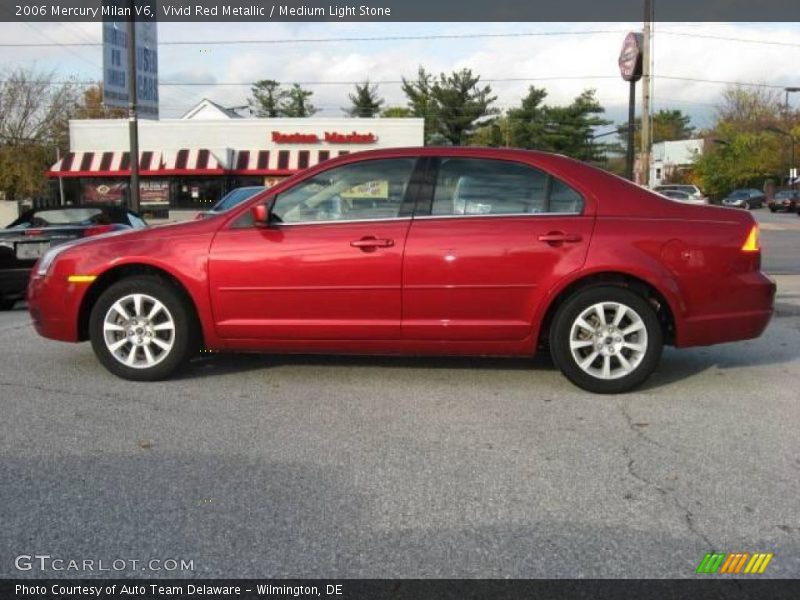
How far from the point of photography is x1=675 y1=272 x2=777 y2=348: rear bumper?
5.08 meters

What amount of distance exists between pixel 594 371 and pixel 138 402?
2.99 metres

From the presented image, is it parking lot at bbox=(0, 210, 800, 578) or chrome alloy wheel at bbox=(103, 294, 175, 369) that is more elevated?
chrome alloy wheel at bbox=(103, 294, 175, 369)

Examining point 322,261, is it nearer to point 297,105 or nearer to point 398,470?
point 398,470

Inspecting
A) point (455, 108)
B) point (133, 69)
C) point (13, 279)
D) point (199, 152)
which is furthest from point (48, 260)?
point (455, 108)

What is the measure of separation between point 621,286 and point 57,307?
3.91m

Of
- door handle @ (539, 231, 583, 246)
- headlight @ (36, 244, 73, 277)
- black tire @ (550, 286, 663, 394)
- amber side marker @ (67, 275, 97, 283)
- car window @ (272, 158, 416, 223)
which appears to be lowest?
black tire @ (550, 286, 663, 394)

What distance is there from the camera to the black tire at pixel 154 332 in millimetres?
5258

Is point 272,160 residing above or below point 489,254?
above

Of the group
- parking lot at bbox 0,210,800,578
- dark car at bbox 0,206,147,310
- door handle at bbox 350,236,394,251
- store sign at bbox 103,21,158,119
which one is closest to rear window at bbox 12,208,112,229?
dark car at bbox 0,206,147,310

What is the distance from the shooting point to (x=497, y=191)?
204 inches

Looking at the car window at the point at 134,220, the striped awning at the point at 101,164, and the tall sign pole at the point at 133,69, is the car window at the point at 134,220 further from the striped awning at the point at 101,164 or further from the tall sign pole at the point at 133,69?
the striped awning at the point at 101,164
